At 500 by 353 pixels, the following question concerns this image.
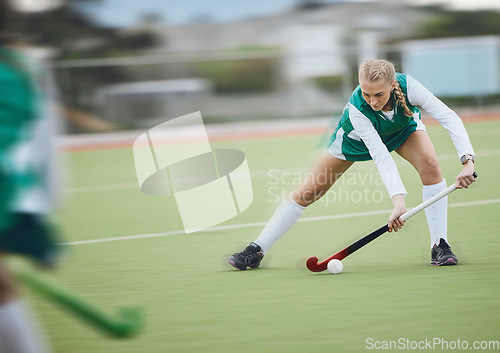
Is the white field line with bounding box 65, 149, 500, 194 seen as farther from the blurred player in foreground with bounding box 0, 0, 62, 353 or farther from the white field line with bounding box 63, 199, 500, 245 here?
the blurred player in foreground with bounding box 0, 0, 62, 353

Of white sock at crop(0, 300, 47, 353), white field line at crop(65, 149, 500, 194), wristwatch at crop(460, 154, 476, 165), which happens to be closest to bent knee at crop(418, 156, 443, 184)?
wristwatch at crop(460, 154, 476, 165)

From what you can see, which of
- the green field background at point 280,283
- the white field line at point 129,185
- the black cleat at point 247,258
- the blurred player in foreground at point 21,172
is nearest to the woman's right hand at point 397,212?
the green field background at point 280,283

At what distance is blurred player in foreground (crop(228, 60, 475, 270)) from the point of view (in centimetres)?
405

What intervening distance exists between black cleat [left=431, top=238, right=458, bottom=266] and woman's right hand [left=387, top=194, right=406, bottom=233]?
15.7 inches

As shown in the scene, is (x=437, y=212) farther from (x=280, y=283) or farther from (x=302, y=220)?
(x=302, y=220)

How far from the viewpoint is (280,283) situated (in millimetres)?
4156

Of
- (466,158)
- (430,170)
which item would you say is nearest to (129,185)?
(430,170)

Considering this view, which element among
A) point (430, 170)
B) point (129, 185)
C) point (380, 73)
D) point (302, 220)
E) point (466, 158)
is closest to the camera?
point (380, 73)

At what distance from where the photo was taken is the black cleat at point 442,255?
4328 mm

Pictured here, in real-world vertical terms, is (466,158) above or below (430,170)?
above

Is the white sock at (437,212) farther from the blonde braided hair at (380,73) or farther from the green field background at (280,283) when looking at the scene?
the blonde braided hair at (380,73)

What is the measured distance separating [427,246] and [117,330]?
10.0 ft

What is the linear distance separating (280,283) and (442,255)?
0.90m

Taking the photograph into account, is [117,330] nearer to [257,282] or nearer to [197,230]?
[257,282]
